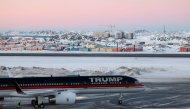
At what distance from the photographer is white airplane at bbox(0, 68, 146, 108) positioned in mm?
35312

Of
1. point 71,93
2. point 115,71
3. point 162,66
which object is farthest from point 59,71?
point 71,93

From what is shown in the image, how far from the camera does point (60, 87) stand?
36.8m

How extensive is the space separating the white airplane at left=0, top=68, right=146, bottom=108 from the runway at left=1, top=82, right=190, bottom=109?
1.52 meters

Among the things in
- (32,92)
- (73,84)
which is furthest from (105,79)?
(32,92)

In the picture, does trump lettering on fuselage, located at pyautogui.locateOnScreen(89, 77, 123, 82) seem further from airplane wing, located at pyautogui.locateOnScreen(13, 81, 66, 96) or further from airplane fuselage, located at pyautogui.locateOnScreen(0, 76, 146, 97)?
airplane wing, located at pyautogui.locateOnScreen(13, 81, 66, 96)

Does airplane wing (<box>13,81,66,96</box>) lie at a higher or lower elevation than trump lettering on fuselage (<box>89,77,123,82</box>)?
lower

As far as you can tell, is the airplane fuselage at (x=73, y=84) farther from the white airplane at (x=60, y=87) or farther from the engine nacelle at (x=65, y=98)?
the engine nacelle at (x=65, y=98)

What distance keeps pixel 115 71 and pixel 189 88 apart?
20.8 meters

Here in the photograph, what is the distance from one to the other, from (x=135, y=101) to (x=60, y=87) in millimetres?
10280

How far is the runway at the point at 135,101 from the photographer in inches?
1443

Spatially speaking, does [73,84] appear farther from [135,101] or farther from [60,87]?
[135,101]

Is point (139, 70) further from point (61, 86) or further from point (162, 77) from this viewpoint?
point (61, 86)

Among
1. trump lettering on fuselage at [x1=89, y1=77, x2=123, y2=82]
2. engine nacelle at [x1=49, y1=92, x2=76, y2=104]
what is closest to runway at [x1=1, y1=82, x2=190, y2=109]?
engine nacelle at [x1=49, y1=92, x2=76, y2=104]

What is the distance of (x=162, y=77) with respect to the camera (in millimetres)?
63438
